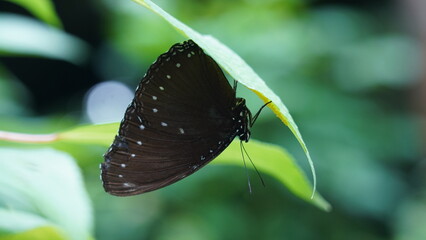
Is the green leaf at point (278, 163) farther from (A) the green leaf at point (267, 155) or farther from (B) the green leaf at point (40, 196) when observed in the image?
(B) the green leaf at point (40, 196)

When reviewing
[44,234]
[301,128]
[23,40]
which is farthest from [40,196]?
[301,128]

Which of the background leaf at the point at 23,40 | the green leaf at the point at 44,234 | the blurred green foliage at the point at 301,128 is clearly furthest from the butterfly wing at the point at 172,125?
the blurred green foliage at the point at 301,128

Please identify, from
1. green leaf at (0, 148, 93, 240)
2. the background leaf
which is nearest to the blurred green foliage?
the background leaf

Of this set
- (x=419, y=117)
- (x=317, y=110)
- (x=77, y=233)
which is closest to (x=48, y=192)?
(x=77, y=233)

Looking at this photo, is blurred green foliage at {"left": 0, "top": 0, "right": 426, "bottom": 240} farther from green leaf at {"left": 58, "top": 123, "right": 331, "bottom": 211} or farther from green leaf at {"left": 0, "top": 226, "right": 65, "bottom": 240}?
green leaf at {"left": 0, "top": 226, "right": 65, "bottom": 240}

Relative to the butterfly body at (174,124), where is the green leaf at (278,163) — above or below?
below

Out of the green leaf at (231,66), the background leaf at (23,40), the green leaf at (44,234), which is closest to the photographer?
the green leaf at (231,66)

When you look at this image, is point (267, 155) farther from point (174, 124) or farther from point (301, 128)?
point (301, 128)
